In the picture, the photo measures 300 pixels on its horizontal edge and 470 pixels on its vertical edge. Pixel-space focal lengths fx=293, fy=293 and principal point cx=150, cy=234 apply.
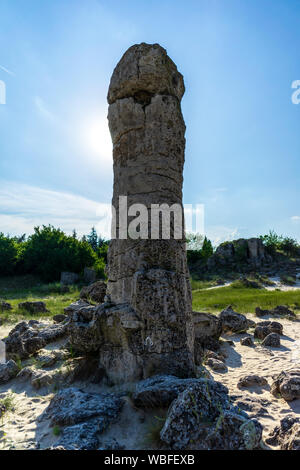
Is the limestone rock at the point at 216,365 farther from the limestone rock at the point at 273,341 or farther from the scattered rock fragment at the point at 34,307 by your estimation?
the scattered rock fragment at the point at 34,307

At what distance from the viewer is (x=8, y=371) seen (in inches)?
198

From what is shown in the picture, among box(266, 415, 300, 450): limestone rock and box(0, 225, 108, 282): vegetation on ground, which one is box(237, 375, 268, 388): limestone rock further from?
box(0, 225, 108, 282): vegetation on ground

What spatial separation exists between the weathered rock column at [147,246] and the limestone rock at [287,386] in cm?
124

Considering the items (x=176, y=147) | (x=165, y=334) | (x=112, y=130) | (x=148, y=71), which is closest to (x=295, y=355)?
Answer: (x=165, y=334)

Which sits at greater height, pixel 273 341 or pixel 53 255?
pixel 53 255

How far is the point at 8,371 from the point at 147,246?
3260mm

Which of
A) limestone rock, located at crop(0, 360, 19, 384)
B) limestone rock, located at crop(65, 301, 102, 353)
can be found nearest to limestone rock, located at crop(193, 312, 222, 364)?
limestone rock, located at crop(65, 301, 102, 353)

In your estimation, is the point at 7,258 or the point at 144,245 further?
the point at 7,258

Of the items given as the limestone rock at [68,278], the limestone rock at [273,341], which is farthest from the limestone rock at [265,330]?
the limestone rock at [68,278]

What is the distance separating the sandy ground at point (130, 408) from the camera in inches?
120

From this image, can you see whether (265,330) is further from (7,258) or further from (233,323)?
(7,258)

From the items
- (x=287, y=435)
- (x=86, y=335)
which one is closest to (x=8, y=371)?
(x=86, y=335)

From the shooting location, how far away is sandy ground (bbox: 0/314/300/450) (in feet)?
10.0
